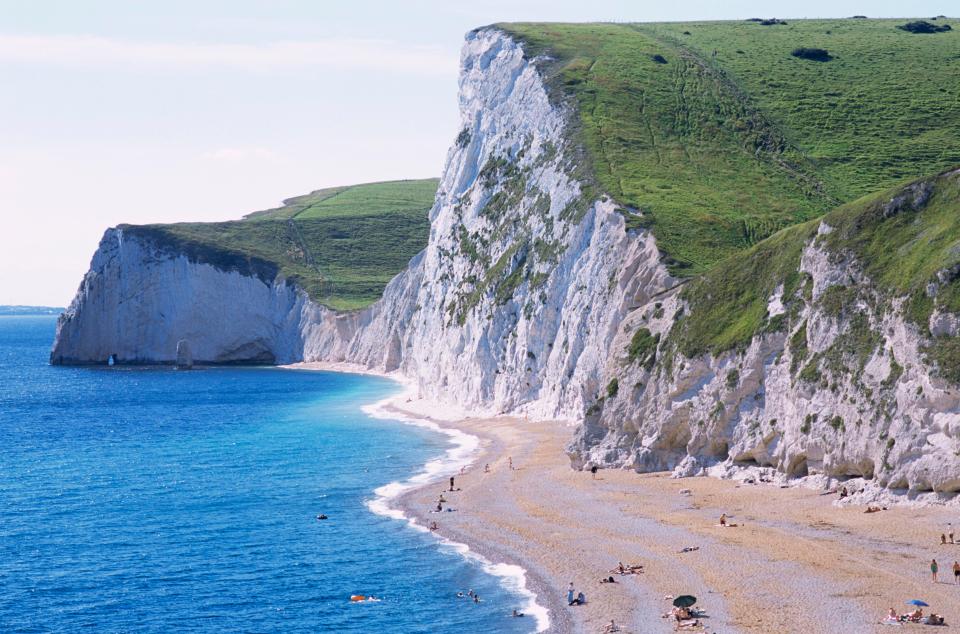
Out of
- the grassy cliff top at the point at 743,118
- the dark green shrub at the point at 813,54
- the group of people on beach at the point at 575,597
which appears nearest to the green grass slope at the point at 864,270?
the grassy cliff top at the point at 743,118

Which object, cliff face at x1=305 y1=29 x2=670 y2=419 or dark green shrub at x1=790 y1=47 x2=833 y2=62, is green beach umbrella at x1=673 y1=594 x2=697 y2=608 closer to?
cliff face at x1=305 y1=29 x2=670 y2=419

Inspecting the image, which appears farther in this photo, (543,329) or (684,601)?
(543,329)

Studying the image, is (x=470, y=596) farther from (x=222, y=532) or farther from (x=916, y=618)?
(x=222, y=532)

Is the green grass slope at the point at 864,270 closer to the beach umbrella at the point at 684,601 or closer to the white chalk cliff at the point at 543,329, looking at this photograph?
the white chalk cliff at the point at 543,329

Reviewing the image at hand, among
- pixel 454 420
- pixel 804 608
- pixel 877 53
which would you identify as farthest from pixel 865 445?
pixel 877 53

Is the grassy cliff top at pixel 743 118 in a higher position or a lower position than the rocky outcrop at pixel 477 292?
higher

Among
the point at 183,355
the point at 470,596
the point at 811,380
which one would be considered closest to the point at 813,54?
the point at 811,380
